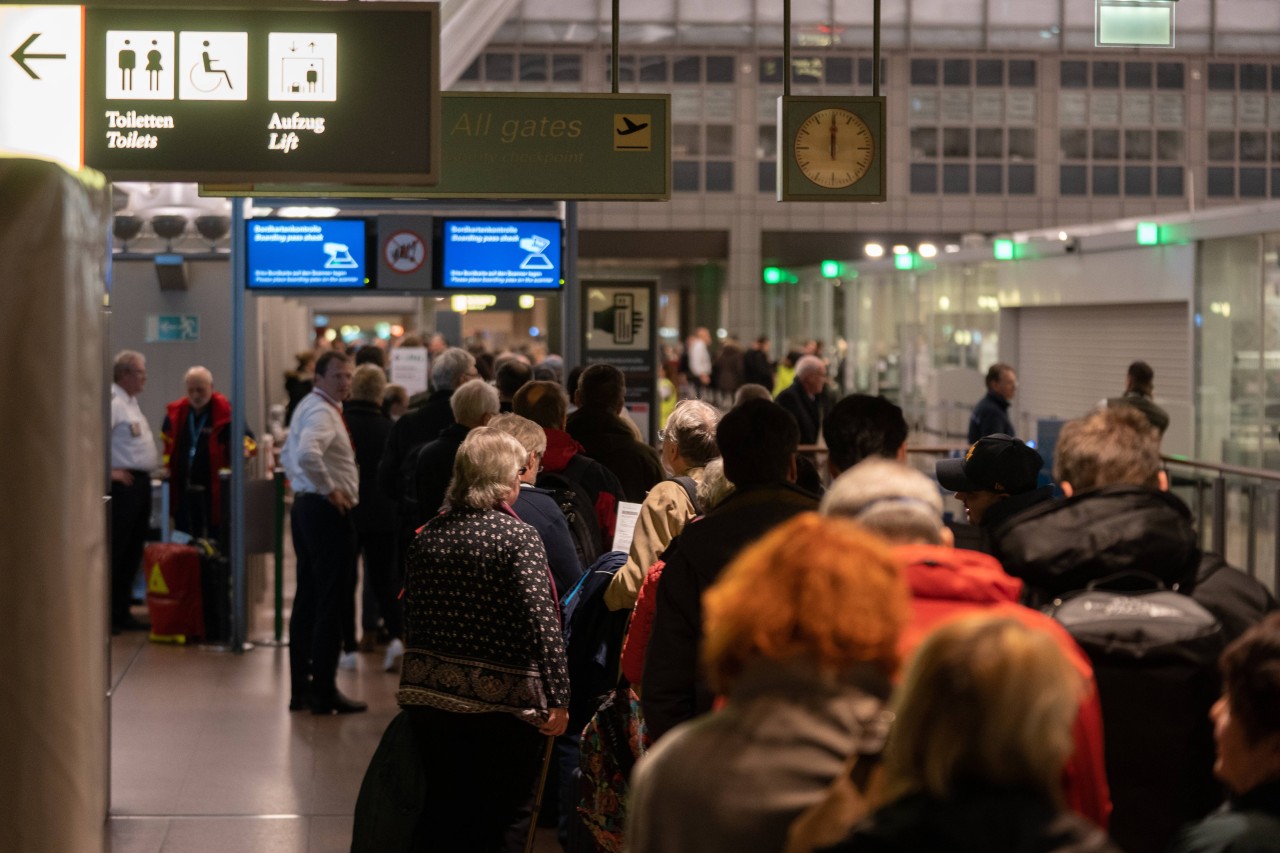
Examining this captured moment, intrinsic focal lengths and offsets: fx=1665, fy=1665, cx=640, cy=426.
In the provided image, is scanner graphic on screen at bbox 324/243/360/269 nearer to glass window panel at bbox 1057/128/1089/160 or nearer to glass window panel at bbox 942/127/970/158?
glass window panel at bbox 942/127/970/158

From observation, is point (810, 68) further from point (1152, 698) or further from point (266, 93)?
point (1152, 698)

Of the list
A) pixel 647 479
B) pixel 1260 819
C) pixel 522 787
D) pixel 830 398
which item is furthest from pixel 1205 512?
pixel 830 398

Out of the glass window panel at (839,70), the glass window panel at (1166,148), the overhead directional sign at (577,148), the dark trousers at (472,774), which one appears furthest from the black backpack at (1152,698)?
the glass window panel at (1166,148)

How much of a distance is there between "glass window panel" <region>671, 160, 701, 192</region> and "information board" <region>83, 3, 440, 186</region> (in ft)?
132

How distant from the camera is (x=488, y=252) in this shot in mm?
10867

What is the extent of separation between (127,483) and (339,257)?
2183 millimetres

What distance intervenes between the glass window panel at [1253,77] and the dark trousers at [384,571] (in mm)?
40082

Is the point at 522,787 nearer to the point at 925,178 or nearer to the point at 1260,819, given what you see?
the point at 1260,819

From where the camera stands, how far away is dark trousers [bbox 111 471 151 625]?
11.4 metres

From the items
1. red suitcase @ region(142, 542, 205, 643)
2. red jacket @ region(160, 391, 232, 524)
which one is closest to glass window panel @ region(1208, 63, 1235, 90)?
red jacket @ region(160, 391, 232, 524)

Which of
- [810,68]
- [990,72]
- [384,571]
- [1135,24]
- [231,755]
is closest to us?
[231,755]

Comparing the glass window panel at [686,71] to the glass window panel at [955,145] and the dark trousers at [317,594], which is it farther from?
the dark trousers at [317,594]

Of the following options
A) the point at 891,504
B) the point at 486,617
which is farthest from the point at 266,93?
the point at 891,504

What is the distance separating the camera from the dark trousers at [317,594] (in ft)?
29.1
